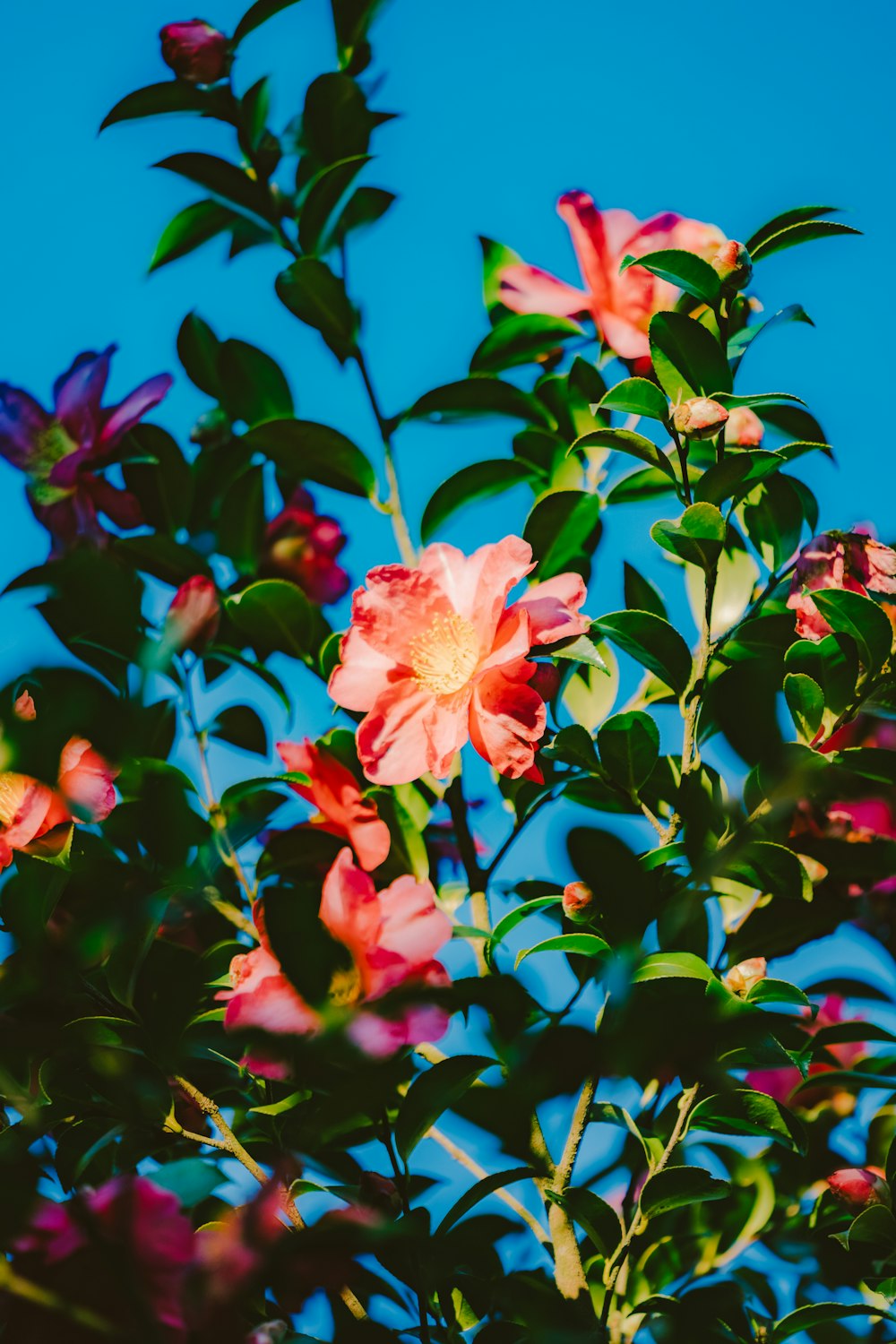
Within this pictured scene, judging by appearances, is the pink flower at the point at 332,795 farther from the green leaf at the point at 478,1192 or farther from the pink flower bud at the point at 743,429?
the pink flower bud at the point at 743,429

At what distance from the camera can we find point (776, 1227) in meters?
0.99

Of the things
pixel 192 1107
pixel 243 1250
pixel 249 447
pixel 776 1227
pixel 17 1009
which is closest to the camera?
pixel 243 1250

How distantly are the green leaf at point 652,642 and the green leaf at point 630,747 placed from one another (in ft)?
0.16

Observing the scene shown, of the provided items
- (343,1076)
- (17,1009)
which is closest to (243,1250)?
(343,1076)

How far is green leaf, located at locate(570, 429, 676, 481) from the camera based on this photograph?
893mm

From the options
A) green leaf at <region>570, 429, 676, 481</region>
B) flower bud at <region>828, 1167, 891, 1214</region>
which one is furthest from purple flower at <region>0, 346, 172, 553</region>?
flower bud at <region>828, 1167, 891, 1214</region>

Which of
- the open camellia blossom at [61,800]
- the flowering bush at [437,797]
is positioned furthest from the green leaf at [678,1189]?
the open camellia blossom at [61,800]

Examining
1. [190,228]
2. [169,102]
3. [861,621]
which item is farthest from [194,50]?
[861,621]

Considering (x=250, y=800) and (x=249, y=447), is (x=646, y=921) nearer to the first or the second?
(x=250, y=800)

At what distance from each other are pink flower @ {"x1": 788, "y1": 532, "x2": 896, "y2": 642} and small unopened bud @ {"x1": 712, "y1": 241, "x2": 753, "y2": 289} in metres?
0.20

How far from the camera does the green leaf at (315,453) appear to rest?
1.08m

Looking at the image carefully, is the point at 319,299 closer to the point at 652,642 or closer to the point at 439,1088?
the point at 652,642

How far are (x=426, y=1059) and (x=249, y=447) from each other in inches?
22.5

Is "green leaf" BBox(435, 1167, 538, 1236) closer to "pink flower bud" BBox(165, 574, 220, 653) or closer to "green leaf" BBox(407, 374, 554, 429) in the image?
"pink flower bud" BBox(165, 574, 220, 653)
